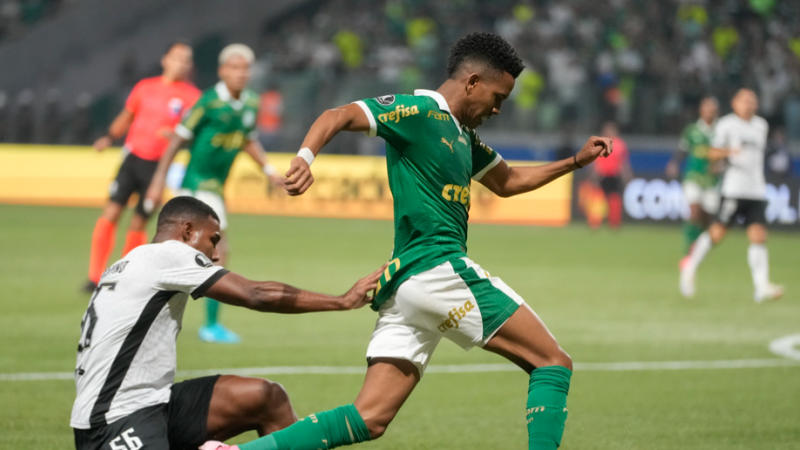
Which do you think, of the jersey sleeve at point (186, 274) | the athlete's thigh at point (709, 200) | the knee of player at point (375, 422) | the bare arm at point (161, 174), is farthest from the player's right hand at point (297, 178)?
the athlete's thigh at point (709, 200)

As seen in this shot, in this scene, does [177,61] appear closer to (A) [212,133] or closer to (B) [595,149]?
(A) [212,133]

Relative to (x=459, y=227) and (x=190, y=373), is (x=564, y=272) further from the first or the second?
(x=459, y=227)

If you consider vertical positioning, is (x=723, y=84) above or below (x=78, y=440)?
above

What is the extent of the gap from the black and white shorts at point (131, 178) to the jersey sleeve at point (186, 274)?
326 inches

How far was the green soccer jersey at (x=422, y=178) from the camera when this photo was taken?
16.6ft

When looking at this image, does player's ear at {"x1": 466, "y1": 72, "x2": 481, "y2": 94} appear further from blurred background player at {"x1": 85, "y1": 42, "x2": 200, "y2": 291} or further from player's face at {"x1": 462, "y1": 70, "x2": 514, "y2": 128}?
blurred background player at {"x1": 85, "y1": 42, "x2": 200, "y2": 291}

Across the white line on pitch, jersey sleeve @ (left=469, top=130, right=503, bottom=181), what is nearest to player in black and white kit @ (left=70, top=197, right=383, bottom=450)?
jersey sleeve @ (left=469, top=130, right=503, bottom=181)

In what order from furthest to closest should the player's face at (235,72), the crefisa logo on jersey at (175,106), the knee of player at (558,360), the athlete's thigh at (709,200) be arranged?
the athlete's thigh at (709,200), the crefisa logo on jersey at (175,106), the player's face at (235,72), the knee of player at (558,360)

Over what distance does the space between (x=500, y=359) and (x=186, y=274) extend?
5475 millimetres

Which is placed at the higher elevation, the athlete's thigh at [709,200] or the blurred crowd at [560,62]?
the blurred crowd at [560,62]

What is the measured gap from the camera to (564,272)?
16562 millimetres

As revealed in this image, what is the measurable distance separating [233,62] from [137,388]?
584cm

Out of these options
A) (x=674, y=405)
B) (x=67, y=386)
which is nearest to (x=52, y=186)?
(x=67, y=386)

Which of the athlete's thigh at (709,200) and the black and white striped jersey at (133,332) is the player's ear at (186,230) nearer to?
the black and white striped jersey at (133,332)
